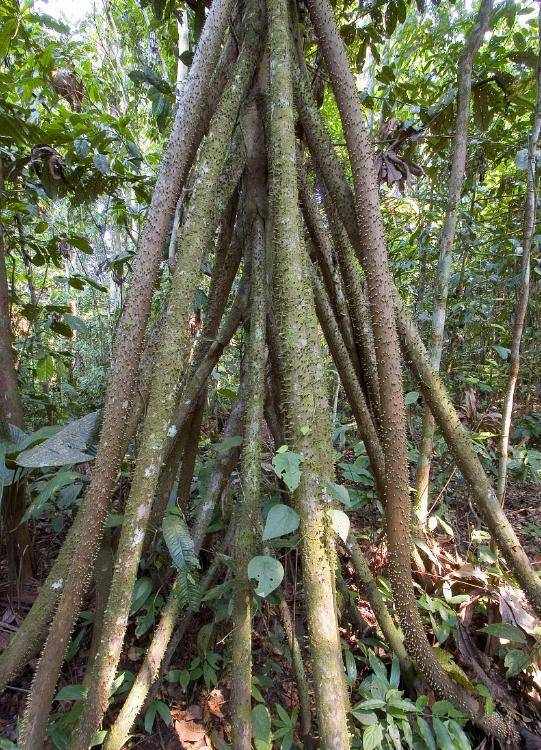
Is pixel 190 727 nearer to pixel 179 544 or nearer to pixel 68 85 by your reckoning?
pixel 179 544

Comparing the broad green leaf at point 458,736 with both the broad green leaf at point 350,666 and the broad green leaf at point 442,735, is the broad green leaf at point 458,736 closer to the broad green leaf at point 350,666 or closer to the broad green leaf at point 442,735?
the broad green leaf at point 442,735

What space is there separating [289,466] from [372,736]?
1075 millimetres

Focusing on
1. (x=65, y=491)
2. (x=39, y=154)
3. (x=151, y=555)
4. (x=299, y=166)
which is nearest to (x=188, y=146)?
(x=299, y=166)

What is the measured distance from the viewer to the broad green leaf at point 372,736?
1.50 metres

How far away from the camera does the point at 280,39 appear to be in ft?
5.84

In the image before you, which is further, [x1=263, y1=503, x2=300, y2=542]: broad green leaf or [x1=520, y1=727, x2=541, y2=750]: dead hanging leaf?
[x1=520, y1=727, x2=541, y2=750]: dead hanging leaf

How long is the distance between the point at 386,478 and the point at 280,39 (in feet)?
5.76

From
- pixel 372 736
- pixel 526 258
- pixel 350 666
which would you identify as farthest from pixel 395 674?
pixel 526 258

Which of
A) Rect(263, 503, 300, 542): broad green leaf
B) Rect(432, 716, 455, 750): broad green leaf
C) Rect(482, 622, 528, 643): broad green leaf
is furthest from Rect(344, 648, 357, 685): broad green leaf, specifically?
Rect(263, 503, 300, 542): broad green leaf

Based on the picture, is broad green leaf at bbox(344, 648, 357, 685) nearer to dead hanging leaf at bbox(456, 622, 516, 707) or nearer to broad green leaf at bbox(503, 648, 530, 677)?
dead hanging leaf at bbox(456, 622, 516, 707)

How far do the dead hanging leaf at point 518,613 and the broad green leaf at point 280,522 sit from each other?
1.21m

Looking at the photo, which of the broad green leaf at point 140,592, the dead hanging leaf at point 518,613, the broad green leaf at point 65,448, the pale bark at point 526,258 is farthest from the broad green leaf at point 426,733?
the broad green leaf at point 65,448

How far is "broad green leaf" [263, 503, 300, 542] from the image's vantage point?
1193 mm

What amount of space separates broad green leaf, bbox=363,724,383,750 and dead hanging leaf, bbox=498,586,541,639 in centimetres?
67
